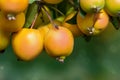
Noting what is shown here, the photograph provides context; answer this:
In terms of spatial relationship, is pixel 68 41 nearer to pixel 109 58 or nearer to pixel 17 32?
pixel 17 32

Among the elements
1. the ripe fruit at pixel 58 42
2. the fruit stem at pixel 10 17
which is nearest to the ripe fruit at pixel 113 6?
the ripe fruit at pixel 58 42

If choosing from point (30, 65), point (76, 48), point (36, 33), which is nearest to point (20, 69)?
point (30, 65)

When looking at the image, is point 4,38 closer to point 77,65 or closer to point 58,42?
point 58,42

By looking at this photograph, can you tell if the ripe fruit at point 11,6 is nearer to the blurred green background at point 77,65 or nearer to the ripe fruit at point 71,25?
the ripe fruit at point 71,25

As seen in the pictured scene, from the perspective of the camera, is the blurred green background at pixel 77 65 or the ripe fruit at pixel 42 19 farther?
the blurred green background at pixel 77 65

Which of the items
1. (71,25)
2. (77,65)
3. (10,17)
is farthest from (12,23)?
(77,65)

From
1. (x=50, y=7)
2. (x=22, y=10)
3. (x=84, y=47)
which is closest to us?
(x=22, y=10)
